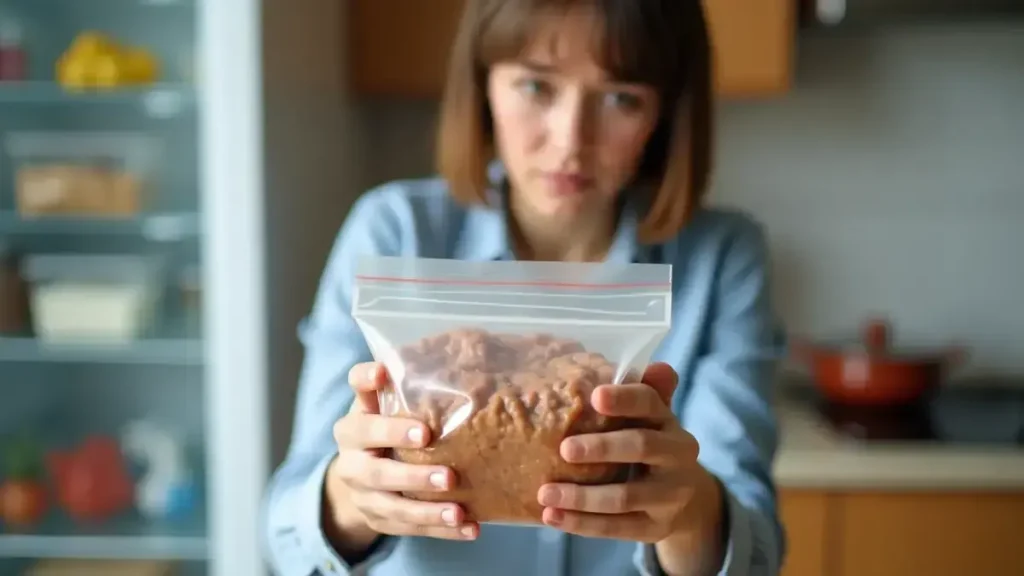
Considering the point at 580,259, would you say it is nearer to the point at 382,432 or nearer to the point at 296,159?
the point at 382,432

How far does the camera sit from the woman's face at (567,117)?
679 millimetres

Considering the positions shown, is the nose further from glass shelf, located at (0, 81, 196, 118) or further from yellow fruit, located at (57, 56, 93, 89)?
yellow fruit, located at (57, 56, 93, 89)

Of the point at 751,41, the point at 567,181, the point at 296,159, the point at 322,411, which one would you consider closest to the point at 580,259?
the point at 567,181

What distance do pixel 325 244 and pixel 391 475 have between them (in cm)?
111

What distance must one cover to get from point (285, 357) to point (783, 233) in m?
0.98

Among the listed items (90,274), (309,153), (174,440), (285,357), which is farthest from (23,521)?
(309,153)

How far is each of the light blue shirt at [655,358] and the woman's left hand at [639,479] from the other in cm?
9

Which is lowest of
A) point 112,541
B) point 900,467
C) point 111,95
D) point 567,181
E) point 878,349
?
point 112,541

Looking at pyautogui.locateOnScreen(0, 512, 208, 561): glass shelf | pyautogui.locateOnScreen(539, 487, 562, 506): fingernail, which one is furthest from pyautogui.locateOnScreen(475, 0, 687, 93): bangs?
pyautogui.locateOnScreen(0, 512, 208, 561): glass shelf

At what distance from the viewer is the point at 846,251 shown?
5.70 ft

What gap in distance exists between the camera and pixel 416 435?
1.57 ft

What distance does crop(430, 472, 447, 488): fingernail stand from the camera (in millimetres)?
477

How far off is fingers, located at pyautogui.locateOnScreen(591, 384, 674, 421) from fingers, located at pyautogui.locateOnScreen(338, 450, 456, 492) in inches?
3.6

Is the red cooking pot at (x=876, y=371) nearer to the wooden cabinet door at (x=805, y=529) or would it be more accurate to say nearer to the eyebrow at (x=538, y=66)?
the wooden cabinet door at (x=805, y=529)
